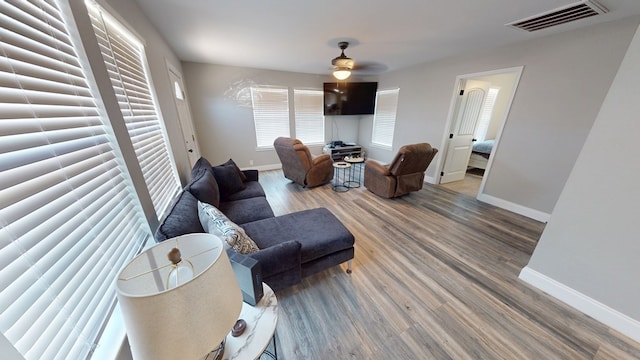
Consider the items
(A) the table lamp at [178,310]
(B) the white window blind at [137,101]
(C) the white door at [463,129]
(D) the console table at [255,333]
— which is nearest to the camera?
(A) the table lamp at [178,310]

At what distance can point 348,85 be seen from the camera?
5125 millimetres

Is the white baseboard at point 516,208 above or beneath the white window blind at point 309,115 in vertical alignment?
beneath

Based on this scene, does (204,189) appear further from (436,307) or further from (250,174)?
(436,307)

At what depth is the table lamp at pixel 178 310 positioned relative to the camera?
47 centimetres

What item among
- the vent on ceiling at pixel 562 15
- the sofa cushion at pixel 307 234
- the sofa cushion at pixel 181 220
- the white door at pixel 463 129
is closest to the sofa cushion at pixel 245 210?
the sofa cushion at pixel 307 234

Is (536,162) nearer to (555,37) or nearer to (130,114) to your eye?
(555,37)

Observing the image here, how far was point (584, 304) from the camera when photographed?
5.09ft

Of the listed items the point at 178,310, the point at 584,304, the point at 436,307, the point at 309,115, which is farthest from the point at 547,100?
the point at 309,115

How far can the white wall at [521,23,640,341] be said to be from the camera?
4.26ft

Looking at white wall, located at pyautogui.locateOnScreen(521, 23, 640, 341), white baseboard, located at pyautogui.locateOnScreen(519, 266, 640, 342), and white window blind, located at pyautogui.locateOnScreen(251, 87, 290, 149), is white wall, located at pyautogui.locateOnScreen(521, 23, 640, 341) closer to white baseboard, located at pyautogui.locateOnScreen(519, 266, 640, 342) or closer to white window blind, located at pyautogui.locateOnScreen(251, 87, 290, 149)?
white baseboard, located at pyautogui.locateOnScreen(519, 266, 640, 342)

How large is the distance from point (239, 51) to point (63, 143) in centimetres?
318

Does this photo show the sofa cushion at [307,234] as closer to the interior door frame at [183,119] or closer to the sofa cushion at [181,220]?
the sofa cushion at [181,220]

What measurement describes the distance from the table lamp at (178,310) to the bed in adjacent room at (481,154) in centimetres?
570

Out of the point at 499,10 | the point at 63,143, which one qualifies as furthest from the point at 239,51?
the point at 499,10
